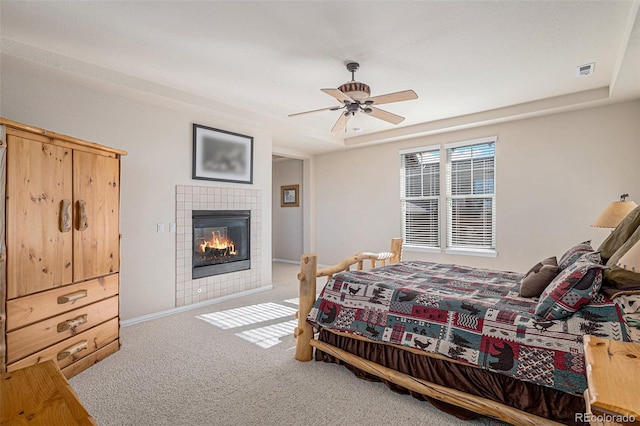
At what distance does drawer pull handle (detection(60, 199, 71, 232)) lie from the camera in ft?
8.04

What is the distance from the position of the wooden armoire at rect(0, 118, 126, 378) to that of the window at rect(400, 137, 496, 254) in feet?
15.0

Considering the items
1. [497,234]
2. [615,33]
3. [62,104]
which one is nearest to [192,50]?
[62,104]

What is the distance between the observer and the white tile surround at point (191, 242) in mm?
4188

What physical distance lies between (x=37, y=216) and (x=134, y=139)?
1702 millimetres

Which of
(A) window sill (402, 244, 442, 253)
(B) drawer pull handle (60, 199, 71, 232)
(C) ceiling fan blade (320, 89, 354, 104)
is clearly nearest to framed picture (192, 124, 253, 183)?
(B) drawer pull handle (60, 199, 71, 232)

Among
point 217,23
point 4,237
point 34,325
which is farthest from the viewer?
point 217,23

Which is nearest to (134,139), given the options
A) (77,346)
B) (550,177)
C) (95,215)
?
(95,215)

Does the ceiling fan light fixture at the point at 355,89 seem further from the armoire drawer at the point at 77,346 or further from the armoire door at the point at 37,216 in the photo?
the armoire drawer at the point at 77,346

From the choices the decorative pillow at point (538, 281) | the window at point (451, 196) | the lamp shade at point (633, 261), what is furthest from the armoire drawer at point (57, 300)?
the window at point (451, 196)

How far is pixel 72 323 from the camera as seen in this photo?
2.51 m

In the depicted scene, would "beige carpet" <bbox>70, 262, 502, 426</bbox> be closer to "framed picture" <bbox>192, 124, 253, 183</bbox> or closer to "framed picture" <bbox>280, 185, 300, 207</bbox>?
"framed picture" <bbox>192, 124, 253, 183</bbox>

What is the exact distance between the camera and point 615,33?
8.80ft

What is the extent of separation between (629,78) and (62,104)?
221 inches

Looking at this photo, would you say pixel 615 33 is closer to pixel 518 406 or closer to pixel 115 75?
pixel 518 406
